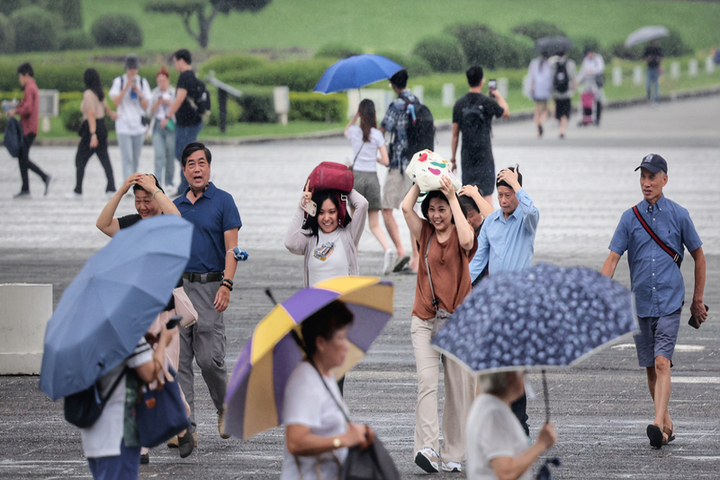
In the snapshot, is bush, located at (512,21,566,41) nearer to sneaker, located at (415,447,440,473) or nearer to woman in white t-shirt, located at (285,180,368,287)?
woman in white t-shirt, located at (285,180,368,287)

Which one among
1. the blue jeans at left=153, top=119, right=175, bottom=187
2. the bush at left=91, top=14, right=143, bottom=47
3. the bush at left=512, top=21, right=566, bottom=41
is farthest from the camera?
the bush at left=512, top=21, right=566, bottom=41

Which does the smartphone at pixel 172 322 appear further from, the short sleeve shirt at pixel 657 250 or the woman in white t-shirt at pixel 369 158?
the woman in white t-shirt at pixel 369 158

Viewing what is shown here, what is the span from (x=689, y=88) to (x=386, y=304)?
4707 centimetres

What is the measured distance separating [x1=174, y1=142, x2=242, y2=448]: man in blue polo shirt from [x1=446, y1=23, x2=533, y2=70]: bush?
45212 mm

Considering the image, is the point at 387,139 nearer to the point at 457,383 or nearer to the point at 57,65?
the point at 457,383

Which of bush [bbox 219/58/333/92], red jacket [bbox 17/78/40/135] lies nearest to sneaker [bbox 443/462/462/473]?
red jacket [bbox 17/78/40/135]

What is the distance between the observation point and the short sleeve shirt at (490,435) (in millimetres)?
3912

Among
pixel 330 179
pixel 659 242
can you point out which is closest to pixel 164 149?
pixel 330 179

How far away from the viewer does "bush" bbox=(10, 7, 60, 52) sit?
4869 centimetres

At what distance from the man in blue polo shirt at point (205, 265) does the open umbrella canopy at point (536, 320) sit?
288 centimetres

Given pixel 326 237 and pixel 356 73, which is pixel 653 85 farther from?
pixel 326 237

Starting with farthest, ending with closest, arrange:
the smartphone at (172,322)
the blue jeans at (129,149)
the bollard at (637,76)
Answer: the bollard at (637,76) < the blue jeans at (129,149) < the smartphone at (172,322)

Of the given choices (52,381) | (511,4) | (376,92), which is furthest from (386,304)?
(511,4)

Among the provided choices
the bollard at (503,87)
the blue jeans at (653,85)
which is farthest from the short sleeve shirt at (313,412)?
the blue jeans at (653,85)
